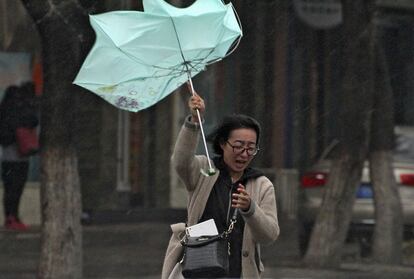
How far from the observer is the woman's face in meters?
5.02

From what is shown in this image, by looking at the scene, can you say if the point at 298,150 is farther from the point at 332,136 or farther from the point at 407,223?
the point at 407,223

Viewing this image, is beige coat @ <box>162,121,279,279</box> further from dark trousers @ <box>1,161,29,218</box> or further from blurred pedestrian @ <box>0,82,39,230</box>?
dark trousers @ <box>1,161,29,218</box>

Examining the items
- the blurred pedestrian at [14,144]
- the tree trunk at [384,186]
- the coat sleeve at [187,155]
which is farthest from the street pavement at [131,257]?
the coat sleeve at [187,155]

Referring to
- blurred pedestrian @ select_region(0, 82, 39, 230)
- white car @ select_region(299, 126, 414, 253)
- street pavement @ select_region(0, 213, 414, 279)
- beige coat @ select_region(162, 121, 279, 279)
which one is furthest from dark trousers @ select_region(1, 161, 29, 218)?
beige coat @ select_region(162, 121, 279, 279)

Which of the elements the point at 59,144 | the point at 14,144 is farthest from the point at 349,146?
the point at 14,144

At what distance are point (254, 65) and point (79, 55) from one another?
549 cm

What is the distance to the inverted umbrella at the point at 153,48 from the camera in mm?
5051

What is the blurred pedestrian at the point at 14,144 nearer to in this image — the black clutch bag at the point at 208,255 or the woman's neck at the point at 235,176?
the woman's neck at the point at 235,176

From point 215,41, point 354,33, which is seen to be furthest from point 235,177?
point 354,33

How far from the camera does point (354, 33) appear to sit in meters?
11.7

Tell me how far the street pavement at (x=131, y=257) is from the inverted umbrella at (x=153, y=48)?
589 cm

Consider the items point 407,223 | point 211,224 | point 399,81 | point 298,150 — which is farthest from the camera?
point 298,150

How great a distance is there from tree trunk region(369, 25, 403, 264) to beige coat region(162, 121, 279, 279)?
23.1 ft

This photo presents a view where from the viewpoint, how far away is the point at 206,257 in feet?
16.1
